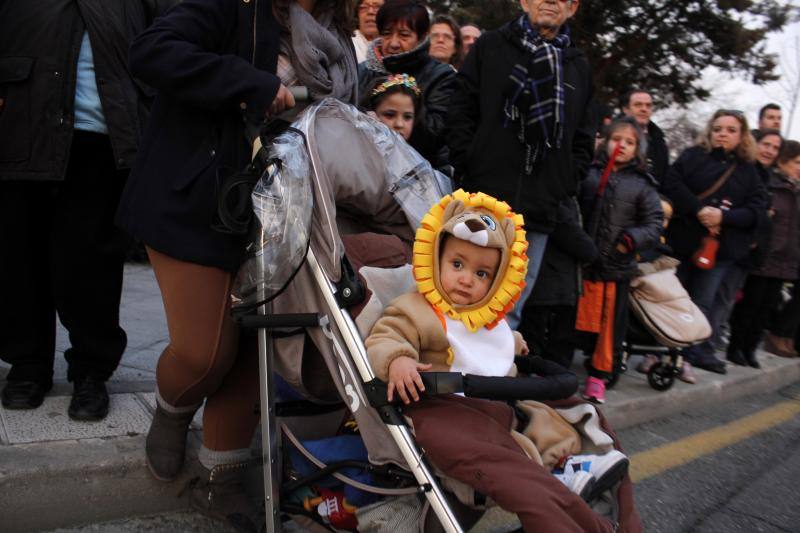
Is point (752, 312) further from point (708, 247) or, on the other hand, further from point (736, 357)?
point (708, 247)

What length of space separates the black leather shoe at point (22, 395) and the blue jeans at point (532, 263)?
232 cm

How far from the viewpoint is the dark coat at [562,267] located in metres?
4.47

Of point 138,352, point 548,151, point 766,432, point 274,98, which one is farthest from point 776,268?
point 274,98

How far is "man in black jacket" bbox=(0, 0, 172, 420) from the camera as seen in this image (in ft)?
9.51

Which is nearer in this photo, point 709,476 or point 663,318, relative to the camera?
point 709,476

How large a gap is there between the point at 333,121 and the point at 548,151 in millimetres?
1722

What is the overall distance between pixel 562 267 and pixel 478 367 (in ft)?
7.49

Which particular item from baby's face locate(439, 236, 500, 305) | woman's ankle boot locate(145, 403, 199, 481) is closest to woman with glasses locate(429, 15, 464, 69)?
baby's face locate(439, 236, 500, 305)

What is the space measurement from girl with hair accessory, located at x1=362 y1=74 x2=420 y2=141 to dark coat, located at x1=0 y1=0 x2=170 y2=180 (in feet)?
3.39

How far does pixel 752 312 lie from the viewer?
7.30 metres

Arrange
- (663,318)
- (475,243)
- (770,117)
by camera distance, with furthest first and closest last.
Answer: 1. (770,117)
2. (663,318)
3. (475,243)

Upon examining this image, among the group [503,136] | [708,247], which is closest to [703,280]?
[708,247]

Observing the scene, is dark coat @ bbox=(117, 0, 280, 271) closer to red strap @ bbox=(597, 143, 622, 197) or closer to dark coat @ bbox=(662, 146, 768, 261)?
red strap @ bbox=(597, 143, 622, 197)

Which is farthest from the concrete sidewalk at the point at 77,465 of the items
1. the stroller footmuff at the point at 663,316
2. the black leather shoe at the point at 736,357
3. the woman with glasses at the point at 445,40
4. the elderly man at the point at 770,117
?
the elderly man at the point at 770,117
